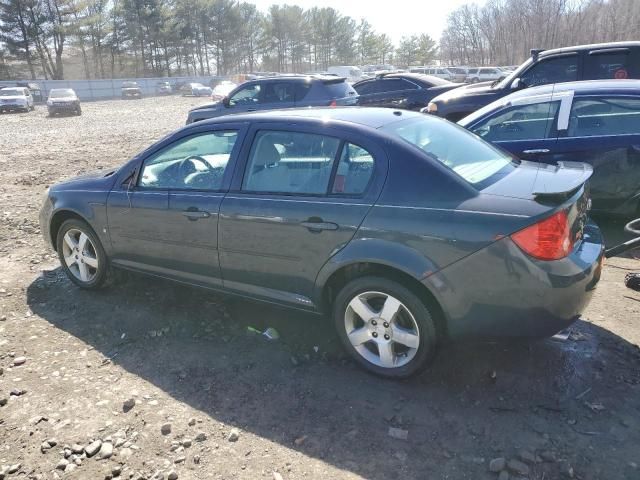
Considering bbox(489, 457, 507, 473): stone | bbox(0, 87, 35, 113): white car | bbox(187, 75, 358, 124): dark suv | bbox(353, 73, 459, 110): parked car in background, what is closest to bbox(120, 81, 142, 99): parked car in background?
bbox(0, 87, 35, 113): white car

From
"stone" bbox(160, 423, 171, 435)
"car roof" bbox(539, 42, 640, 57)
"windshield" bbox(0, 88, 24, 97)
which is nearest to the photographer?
"stone" bbox(160, 423, 171, 435)

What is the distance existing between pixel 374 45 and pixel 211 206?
98.3 metres

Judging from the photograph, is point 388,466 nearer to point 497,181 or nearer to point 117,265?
point 497,181

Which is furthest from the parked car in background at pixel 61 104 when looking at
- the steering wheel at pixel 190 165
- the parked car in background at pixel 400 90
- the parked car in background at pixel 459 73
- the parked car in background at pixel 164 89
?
the parked car in background at pixel 459 73

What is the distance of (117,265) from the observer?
14.2 feet

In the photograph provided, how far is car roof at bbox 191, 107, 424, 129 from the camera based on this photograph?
3371 millimetres

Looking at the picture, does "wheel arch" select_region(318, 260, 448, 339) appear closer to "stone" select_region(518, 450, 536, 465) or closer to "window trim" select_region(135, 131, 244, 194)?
"stone" select_region(518, 450, 536, 465)

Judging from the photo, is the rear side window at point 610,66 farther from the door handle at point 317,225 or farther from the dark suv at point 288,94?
the door handle at point 317,225

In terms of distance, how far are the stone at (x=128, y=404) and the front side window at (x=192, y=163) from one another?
1491mm

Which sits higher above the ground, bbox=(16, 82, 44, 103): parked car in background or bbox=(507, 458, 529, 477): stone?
bbox=(16, 82, 44, 103): parked car in background

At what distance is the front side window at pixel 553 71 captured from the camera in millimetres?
8750

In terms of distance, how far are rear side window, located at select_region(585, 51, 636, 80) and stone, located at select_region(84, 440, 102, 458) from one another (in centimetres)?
907

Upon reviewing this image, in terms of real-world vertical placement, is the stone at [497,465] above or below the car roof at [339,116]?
below

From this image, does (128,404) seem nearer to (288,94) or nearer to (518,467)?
(518,467)
